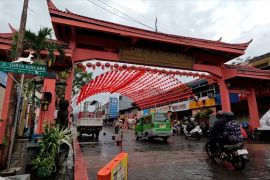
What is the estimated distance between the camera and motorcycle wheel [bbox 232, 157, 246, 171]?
5.95m

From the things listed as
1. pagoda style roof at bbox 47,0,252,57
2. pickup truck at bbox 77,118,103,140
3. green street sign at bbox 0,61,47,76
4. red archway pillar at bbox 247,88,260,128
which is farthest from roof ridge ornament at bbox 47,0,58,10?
red archway pillar at bbox 247,88,260,128

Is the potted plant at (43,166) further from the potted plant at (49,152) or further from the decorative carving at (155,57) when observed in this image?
the decorative carving at (155,57)

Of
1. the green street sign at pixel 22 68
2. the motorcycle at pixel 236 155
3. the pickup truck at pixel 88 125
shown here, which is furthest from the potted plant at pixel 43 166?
the pickup truck at pixel 88 125

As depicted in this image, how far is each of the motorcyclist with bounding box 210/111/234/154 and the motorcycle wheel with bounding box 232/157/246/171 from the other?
0.66 metres

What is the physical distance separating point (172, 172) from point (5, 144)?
→ 4.72 m

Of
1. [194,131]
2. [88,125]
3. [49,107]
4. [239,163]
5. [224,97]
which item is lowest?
[239,163]

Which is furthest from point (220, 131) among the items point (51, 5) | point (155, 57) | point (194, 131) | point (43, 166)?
point (194, 131)

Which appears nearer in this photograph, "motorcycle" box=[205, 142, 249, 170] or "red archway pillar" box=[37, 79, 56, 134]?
"motorcycle" box=[205, 142, 249, 170]

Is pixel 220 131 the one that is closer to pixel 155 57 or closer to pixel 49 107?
pixel 155 57

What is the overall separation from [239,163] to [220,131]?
1.09 m

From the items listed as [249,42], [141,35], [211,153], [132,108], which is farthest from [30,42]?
[132,108]

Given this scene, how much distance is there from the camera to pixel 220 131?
266 inches

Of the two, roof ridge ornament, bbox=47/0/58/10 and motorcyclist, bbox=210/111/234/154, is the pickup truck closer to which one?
roof ridge ornament, bbox=47/0/58/10

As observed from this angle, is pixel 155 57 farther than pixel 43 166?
Yes
